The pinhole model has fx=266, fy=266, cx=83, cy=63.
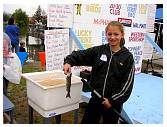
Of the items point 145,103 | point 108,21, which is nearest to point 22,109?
point 145,103

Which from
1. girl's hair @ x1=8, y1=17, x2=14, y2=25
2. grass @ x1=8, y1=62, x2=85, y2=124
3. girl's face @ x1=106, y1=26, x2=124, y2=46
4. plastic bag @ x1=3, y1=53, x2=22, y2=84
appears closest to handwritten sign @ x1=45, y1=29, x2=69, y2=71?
plastic bag @ x1=3, y1=53, x2=22, y2=84

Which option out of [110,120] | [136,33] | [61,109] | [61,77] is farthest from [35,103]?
[136,33]

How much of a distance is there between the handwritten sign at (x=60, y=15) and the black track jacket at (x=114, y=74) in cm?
134

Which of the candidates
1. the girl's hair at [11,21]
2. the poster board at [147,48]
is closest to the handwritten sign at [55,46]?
the poster board at [147,48]

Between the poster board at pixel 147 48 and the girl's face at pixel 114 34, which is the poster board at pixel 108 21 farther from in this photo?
the girl's face at pixel 114 34

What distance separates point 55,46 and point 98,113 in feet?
4.92

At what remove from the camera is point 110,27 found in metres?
2.47

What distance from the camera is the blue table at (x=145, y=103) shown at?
3.44 metres

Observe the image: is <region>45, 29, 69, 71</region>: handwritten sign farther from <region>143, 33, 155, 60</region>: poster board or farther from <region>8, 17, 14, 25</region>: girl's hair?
<region>8, 17, 14, 25</region>: girl's hair

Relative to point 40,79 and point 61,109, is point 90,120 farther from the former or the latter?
point 40,79

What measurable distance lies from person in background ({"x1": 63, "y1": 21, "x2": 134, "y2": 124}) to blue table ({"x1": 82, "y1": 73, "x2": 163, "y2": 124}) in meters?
0.70

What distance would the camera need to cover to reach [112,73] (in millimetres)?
2520

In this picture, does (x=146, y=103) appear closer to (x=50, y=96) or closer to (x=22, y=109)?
(x=50, y=96)

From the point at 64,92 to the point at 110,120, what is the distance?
0.58 m
